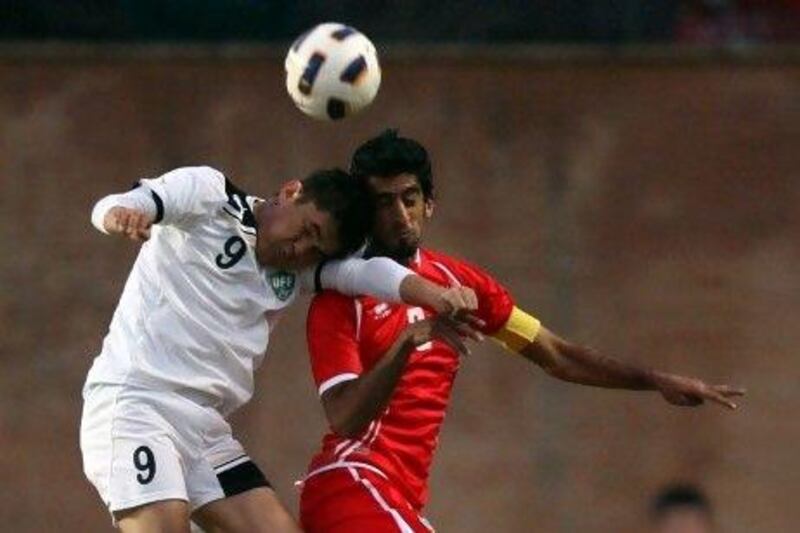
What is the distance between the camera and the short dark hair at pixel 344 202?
26.2 feet

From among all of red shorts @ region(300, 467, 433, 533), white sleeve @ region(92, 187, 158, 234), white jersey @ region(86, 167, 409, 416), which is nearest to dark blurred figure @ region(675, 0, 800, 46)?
white jersey @ region(86, 167, 409, 416)

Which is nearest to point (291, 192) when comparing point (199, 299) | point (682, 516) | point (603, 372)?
point (199, 299)

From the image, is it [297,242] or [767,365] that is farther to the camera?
[767,365]

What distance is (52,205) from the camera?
12078mm

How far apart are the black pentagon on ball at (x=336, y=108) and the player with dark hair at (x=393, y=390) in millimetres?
135

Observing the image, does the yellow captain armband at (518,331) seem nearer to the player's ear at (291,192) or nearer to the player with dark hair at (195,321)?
the player with dark hair at (195,321)

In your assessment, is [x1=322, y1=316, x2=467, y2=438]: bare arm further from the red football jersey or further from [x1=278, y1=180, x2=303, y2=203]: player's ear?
[x1=278, y1=180, x2=303, y2=203]: player's ear

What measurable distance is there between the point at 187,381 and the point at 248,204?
55 centimetres

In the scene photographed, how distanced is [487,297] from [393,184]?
1.91 feet

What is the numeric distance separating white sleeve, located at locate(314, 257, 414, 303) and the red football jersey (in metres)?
0.07

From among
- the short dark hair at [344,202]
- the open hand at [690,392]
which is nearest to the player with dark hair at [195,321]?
the short dark hair at [344,202]

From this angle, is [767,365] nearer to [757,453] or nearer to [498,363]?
[757,453]

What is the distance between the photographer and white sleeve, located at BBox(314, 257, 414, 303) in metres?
7.88

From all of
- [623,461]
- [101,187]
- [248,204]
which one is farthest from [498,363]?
[248,204]
